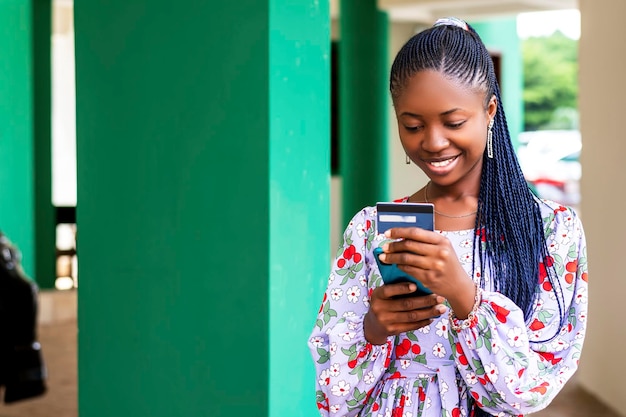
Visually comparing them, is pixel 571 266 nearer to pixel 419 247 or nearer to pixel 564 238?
pixel 564 238

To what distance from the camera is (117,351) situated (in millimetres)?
3236

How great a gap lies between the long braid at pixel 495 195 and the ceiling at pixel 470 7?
718 centimetres

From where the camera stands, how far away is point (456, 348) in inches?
58.1

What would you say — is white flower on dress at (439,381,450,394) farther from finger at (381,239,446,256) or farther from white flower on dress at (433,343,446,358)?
finger at (381,239,446,256)

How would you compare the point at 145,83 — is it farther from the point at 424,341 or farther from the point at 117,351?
the point at 424,341

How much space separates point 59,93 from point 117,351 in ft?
32.1

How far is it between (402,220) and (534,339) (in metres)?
0.32

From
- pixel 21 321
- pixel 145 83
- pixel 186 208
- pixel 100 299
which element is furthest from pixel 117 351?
pixel 21 321

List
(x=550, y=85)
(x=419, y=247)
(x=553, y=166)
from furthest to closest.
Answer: (x=550, y=85)
(x=553, y=166)
(x=419, y=247)

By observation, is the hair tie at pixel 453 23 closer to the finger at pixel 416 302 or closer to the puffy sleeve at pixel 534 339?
the puffy sleeve at pixel 534 339

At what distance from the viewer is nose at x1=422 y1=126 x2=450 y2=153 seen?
4.77 ft

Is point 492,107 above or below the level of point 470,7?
below

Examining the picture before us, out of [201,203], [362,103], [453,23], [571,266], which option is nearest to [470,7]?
[362,103]

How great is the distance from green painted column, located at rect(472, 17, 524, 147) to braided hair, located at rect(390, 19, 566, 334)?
10723 mm
